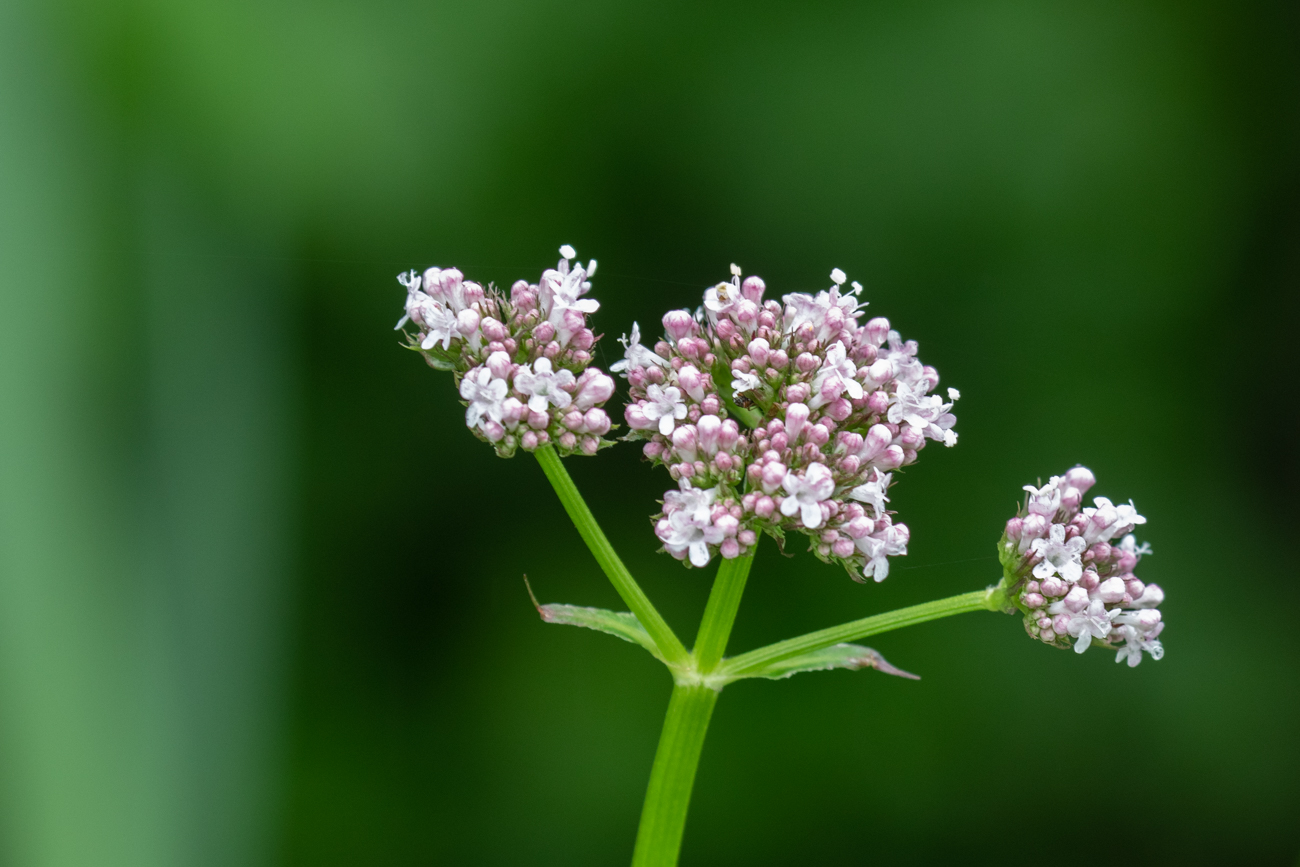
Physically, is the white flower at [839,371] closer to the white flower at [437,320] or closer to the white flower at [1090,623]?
the white flower at [1090,623]

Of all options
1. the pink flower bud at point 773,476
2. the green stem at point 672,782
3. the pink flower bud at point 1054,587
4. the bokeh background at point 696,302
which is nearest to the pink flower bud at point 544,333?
the pink flower bud at point 773,476

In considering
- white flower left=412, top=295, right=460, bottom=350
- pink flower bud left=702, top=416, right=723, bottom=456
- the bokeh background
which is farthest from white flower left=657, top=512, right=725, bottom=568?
the bokeh background

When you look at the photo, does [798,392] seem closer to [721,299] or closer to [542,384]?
[721,299]

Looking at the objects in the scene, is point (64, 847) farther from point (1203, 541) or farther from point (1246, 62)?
point (1246, 62)

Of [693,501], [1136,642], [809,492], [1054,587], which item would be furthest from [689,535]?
[1136,642]

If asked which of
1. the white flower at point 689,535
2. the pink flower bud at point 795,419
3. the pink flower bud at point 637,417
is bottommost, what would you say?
the white flower at point 689,535

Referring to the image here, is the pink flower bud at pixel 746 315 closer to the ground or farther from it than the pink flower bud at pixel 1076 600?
farther from it

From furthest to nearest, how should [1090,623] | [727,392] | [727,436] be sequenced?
[727,392] → [1090,623] → [727,436]

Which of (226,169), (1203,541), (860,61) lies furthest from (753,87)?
(1203,541)

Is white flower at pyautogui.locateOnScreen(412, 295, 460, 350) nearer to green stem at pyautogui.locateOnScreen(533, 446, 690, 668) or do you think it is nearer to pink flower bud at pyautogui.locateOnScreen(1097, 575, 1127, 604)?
green stem at pyautogui.locateOnScreen(533, 446, 690, 668)
